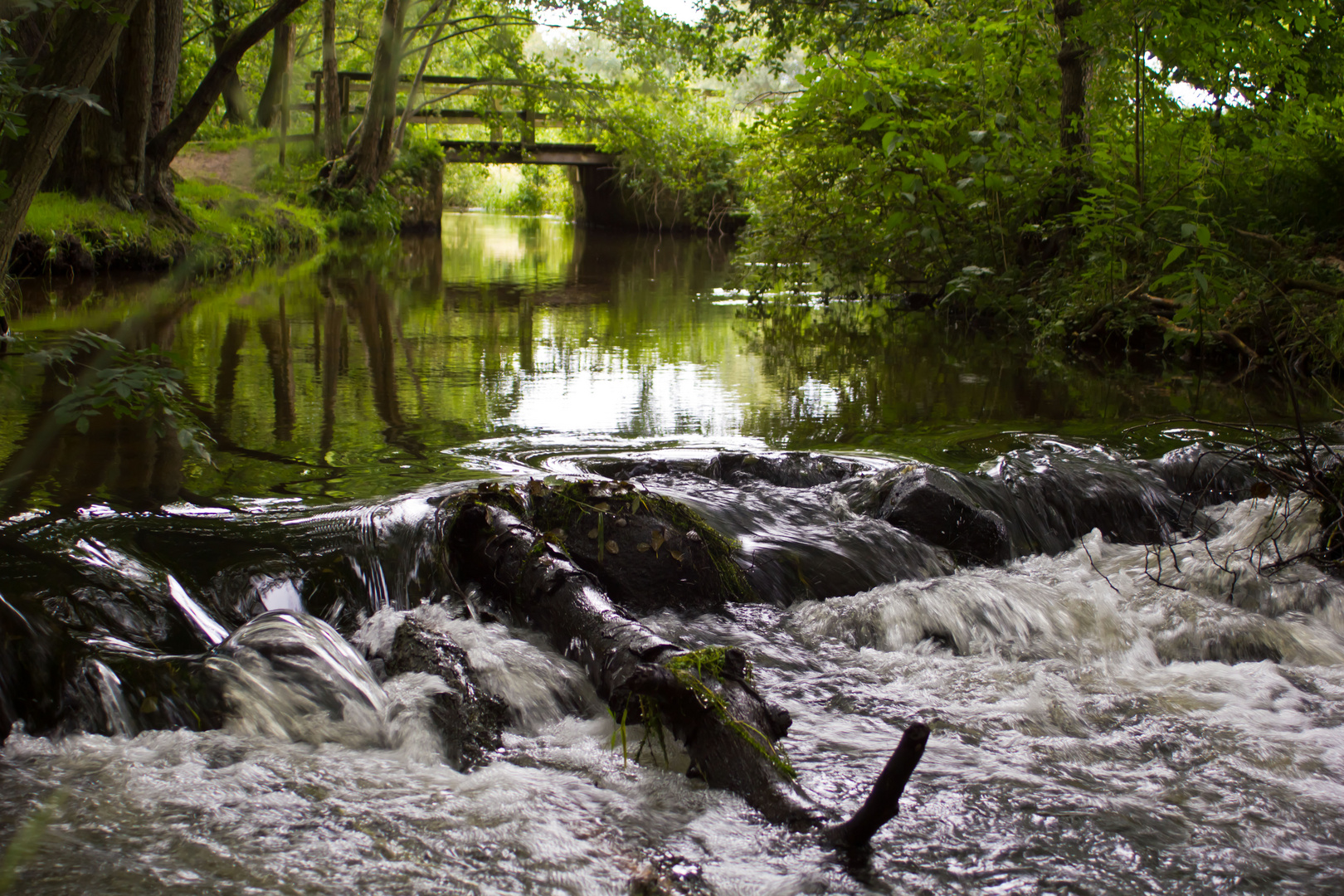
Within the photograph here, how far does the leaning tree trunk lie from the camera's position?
2221 millimetres

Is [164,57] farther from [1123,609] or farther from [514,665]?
[1123,609]

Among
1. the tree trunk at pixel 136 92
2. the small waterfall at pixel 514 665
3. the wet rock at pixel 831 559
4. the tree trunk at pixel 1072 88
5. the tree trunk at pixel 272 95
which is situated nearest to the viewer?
the tree trunk at pixel 272 95

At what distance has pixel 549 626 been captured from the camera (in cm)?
328

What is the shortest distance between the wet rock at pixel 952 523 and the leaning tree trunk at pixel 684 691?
174cm

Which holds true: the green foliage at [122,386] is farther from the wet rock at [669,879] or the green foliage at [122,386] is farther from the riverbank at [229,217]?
the wet rock at [669,879]

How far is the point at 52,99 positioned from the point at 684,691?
2.89 metres

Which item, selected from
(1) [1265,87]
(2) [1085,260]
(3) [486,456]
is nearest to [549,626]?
(3) [486,456]

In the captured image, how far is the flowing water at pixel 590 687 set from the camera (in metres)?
2.20

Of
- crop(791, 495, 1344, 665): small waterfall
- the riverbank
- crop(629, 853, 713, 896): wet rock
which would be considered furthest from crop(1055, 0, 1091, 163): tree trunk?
crop(629, 853, 713, 896): wet rock

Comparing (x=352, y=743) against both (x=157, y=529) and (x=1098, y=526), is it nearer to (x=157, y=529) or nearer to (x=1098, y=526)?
(x=157, y=529)

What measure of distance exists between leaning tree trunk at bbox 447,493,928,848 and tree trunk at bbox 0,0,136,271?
2056 mm

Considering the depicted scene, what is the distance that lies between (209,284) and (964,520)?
10.2m

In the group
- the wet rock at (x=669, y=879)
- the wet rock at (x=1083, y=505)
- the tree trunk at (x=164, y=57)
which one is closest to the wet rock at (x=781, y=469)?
the wet rock at (x=1083, y=505)

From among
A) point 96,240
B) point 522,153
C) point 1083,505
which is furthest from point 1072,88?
point 522,153
